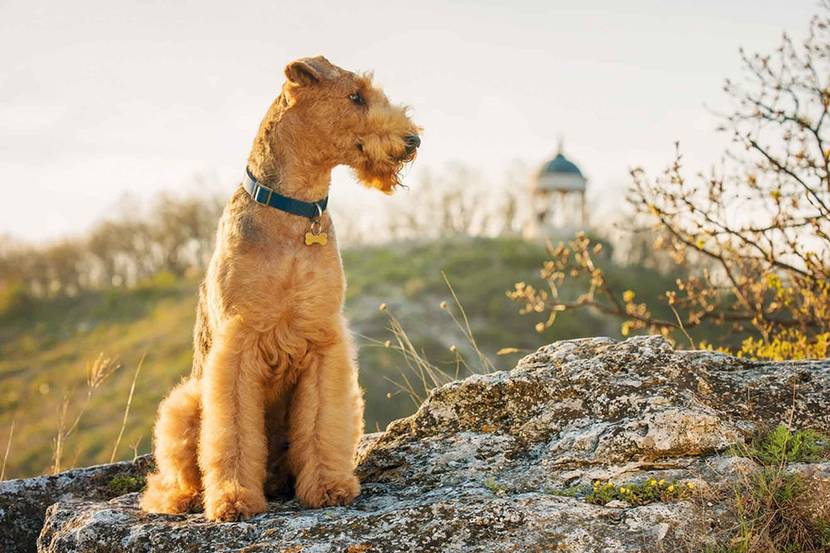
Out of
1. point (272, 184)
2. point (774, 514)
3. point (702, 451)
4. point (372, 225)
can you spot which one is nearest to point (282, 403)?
point (272, 184)

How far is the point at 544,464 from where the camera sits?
3.53 meters

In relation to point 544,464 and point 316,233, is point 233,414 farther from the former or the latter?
point 544,464

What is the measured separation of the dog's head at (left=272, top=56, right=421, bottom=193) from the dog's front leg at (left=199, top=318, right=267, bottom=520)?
3.23ft

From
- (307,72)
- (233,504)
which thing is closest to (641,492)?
(233,504)

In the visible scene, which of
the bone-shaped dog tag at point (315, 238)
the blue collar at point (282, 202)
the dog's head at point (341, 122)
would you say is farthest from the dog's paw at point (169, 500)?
the dog's head at point (341, 122)

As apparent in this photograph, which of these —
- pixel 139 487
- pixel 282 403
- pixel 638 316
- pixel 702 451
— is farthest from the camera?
pixel 638 316

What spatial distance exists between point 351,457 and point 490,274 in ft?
103

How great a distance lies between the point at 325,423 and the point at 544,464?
107cm

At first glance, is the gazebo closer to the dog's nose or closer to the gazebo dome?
the gazebo dome

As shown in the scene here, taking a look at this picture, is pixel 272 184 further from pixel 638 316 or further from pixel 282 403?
pixel 638 316

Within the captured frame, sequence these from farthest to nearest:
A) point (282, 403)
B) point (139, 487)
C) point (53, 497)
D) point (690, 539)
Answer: point (139, 487) → point (53, 497) → point (282, 403) → point (690, 539)

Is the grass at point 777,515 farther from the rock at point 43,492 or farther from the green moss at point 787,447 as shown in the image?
the rock at point 43,492

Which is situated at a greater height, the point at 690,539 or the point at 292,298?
the point at 292,298

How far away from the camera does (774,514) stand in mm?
2932
